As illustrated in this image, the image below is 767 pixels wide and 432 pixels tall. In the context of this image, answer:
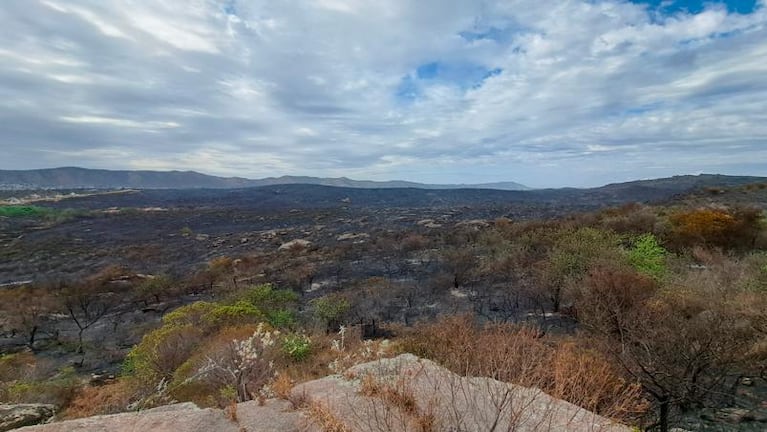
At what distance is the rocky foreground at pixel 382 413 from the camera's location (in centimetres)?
566

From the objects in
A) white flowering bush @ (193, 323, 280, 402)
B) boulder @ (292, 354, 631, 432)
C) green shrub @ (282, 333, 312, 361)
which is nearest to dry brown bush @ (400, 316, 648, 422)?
boulder @ (292, 354, 631, 432)

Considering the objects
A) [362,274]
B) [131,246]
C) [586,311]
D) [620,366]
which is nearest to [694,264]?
[586,311]

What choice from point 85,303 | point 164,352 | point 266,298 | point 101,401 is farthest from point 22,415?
point 85,303

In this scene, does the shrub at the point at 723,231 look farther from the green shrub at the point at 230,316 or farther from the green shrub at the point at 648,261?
the green shrub at the point at 230,316

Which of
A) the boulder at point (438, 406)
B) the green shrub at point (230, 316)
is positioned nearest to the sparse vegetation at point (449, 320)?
the green shrub at point (230, 316)

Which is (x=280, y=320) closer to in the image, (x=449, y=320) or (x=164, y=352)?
(x=164, y=352)

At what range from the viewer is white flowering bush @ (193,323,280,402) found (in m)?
9.90

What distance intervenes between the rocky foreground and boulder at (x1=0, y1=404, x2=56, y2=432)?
2.30m

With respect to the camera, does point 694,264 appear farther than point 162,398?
Yes

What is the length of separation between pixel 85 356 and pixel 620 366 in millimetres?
Result: 32425

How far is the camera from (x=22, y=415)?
7859 millimetres

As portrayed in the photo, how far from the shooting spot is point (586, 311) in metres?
17.7

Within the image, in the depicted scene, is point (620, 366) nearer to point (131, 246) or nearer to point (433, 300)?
point (433, 300)

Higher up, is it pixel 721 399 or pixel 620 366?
pixel 620 366
